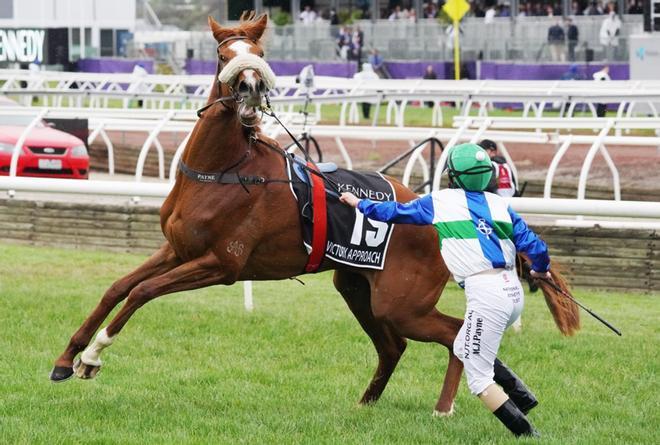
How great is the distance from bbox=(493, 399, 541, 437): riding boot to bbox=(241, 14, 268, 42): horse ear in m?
2.13

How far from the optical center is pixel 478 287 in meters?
5.35

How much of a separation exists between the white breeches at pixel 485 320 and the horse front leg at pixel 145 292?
130cm

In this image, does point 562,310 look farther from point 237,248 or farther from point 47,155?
point 47,155

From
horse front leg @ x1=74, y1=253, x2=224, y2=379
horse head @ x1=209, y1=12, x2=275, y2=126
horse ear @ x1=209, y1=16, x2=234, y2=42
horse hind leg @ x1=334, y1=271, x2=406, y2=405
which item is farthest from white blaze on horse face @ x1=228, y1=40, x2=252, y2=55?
horse hind leg @ x1=334, y1=271, x2=406, y2=405

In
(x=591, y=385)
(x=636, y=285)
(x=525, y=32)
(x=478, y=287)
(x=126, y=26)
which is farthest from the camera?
(x=126, y=26)

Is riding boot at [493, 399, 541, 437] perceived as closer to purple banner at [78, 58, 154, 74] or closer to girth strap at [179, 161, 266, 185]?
girth strap at [179, 161, 266, 185]

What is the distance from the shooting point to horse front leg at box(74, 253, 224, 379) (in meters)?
5.86

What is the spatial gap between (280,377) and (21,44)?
68.8 ft

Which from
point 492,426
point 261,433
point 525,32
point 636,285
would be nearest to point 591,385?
point 492,426

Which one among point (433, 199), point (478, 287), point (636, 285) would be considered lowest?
point (636, 285)

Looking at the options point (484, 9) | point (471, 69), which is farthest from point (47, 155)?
point (484, 9)

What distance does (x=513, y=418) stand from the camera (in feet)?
17.5

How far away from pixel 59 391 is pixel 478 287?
2285 mm

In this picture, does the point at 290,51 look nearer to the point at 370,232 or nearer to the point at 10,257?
the point at 10,257
